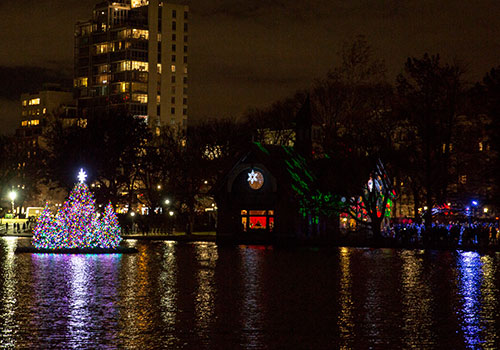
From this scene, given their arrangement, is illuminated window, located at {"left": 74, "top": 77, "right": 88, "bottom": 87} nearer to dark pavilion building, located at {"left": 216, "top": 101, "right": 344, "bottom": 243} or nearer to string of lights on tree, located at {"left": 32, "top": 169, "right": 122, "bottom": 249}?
dark pavilion building, located at {"left": 216, "top": 101, "right": 344, "bottom": 243}

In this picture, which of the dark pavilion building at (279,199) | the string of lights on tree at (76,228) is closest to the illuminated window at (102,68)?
the dark pavilion building at (279,199)

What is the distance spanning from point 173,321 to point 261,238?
150 feet

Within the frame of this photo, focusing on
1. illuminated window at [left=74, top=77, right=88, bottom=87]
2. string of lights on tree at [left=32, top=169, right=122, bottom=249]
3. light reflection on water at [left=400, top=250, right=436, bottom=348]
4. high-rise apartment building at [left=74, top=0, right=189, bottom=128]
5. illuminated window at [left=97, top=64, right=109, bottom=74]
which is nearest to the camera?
light reflection on water at [left=400, top=250, right=436, bottom=348]

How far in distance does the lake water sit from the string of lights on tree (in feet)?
33.7

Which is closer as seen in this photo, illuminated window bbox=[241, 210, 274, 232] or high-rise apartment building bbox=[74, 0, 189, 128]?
illuminated window bbox=[241, 210, 274, 232]

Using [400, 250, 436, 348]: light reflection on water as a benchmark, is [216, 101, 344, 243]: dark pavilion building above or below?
above

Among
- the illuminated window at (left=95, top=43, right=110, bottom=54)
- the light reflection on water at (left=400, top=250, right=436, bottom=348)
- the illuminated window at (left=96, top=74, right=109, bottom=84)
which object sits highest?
the illuminated window at (left=95, top=43, right=110, bottom=54)

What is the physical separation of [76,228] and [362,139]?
23.0m

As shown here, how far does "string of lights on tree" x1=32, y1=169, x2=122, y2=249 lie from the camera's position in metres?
44.3

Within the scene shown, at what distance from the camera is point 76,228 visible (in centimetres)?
4431

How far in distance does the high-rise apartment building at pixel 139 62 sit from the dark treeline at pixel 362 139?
90.1 metres

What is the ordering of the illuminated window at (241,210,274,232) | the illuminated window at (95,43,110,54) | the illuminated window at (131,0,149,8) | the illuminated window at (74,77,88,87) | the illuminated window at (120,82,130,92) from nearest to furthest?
1. the illuminated window at (241,210,274,232)
2. the illuminated window at (120,82,130,92)
3. the illuminated window at (95,43,110,54)
4. the illuminated window at (74,77,88,87)
5. the illuminated window at (131,0,149,8)

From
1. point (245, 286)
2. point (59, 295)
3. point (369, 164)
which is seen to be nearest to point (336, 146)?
point (369, 164)

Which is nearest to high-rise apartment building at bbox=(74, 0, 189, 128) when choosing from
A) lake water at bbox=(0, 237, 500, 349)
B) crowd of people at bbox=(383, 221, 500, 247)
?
crowd of people at bbox=(383, 221, 500, 247)
